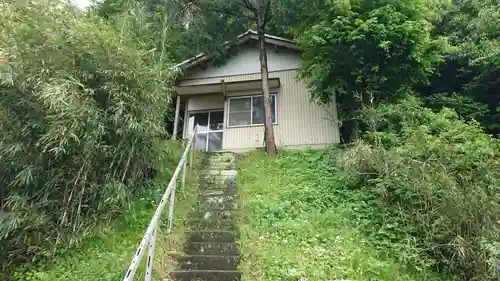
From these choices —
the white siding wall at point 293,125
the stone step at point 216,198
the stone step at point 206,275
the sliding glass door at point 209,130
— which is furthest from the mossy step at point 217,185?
the sliding glass door at point 209,130

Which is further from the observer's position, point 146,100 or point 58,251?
point 146,100

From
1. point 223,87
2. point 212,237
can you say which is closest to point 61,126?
point 212,237

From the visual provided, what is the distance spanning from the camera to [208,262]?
4203 millimetres

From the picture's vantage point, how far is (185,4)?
33.4ft

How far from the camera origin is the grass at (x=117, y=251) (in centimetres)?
399

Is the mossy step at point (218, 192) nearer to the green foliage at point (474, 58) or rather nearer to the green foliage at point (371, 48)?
the green foliage at point (371, 48)

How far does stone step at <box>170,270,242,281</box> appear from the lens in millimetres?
3886

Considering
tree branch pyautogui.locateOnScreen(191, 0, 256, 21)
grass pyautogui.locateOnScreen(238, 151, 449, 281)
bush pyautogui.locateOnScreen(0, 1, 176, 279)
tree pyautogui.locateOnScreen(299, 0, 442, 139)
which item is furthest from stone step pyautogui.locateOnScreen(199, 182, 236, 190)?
tree branch pyautogui.locateOnScreen(191, 0, 256, 21)

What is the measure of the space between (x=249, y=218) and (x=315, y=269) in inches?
62.1

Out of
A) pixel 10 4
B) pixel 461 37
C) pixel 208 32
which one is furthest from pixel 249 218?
pixel 461 37

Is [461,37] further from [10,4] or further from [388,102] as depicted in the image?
[10,4]

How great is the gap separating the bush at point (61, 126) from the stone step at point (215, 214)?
1119 millimetres

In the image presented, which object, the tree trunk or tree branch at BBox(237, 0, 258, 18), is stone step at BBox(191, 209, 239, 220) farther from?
tree branch at BBox(237, 0, 258, 18)

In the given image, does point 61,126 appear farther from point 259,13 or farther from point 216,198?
point 259,13
